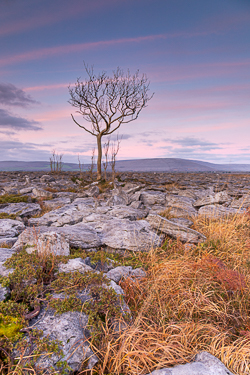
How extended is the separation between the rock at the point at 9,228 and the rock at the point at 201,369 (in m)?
4.74

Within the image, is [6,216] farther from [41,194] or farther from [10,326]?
[10,326]

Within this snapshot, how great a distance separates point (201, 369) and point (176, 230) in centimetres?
361

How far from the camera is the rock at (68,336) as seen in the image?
6.88ft

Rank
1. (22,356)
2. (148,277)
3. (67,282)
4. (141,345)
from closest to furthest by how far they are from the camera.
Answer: (22,356) < (141,345) < (67,282) < (148,277)

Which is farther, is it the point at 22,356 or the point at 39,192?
the point at 39,192

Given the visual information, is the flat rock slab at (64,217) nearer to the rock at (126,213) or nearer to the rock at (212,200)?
the rock at (126,213)

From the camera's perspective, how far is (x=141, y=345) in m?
2.49

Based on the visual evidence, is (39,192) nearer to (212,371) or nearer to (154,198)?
(154,198)

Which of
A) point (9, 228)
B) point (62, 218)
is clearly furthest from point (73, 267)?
point (62, 218)

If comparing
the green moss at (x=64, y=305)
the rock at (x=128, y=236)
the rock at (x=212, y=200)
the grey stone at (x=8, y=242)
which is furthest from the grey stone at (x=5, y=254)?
the rock at (x=212, y=200)

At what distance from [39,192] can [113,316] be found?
9.60 m

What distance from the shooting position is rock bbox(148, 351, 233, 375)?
1994mm

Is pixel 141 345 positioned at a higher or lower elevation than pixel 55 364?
lower

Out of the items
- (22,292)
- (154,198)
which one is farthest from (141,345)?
(154,198)
